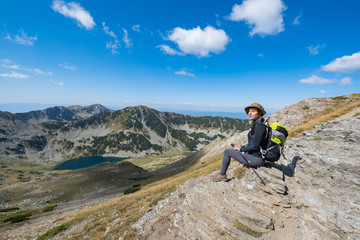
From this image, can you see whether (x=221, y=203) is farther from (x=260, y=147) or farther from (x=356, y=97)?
(x=356, y=97)

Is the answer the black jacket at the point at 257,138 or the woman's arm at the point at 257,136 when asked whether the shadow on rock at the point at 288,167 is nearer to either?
the black jacket at the point at 257,138

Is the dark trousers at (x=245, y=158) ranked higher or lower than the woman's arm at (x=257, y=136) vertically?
lower

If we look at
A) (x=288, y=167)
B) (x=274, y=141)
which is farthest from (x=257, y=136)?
(x=288, y=167)

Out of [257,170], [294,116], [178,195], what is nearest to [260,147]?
[257,170]

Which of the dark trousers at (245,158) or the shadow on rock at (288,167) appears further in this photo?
the shadow on rock at (288,167)

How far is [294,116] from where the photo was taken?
38688 mm

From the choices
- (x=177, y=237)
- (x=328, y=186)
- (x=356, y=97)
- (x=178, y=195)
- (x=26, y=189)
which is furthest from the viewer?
(x=26, y=189)

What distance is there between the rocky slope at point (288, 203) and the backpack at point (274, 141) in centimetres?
195

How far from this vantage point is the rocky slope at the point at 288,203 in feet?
27.0

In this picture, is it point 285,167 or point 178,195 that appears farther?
point 178,195

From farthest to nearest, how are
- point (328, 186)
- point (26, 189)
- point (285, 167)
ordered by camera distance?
point (26, 189) → point (285, 167) → point (328, 186)

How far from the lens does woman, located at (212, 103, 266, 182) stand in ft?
28.4

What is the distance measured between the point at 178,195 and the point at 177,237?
6.10 meters

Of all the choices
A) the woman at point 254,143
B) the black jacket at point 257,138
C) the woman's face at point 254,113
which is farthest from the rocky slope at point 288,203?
the woman's face at point 254,113
